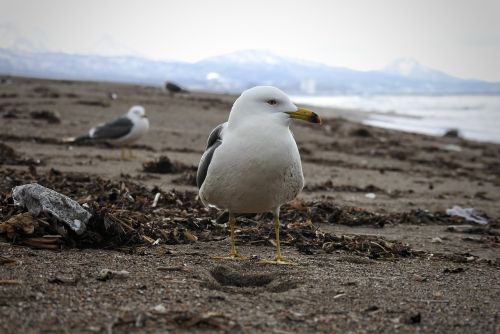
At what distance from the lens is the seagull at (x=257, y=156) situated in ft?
12.2

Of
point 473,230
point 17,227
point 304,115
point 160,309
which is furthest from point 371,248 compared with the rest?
point 17,227

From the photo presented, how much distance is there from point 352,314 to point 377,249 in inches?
70.9

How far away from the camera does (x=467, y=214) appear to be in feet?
22.6

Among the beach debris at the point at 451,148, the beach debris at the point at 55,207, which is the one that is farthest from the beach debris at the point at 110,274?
the beach debris at the point at 451,148

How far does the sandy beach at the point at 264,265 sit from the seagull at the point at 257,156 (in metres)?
0.49

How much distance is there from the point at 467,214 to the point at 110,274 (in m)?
4.92

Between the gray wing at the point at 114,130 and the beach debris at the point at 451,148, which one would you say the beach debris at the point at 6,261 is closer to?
the gray wing at the point at 114,130

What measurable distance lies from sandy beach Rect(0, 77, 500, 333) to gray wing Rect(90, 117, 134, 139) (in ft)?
4.79

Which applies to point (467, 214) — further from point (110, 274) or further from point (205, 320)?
point (205, 320)

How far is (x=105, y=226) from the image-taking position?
4.19 metres

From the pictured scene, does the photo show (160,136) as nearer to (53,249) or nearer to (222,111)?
(222,111)

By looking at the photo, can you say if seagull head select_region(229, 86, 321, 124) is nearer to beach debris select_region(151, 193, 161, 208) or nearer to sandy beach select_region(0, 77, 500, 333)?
sandy beach select_region(0, 77, 500, 333)

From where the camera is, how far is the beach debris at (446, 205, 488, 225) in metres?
6.66

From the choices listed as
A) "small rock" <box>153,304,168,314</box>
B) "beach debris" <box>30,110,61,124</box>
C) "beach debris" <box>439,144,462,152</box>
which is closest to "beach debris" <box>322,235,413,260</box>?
"small rock" <box>153,304,168,314</box>
